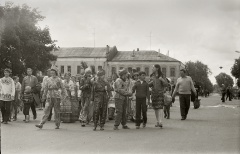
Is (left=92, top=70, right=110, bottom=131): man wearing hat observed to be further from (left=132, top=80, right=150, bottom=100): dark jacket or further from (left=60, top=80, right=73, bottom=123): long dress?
(left=60, top=80, right=73, bottom=123): long dress

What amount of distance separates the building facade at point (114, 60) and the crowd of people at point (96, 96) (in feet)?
231

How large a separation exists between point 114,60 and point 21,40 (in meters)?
48.6

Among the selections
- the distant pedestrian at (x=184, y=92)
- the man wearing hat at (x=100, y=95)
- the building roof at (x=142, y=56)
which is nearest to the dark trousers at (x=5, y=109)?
the man wearing hat at (x=100, y=95)

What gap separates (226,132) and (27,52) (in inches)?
1451

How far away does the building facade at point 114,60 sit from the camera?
3408 inches

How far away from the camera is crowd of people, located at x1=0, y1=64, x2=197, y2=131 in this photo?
12.5 metres

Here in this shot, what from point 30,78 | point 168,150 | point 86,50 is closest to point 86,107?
point 30,78

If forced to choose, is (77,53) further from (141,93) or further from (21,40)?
(141,93)

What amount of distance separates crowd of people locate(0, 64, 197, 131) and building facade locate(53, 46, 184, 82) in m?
70.3

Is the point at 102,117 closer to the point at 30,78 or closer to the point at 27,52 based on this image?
the point at 30,78

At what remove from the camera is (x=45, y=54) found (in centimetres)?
4844

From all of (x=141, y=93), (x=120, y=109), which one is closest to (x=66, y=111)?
(x=120, y=109)

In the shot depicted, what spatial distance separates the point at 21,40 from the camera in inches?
1746

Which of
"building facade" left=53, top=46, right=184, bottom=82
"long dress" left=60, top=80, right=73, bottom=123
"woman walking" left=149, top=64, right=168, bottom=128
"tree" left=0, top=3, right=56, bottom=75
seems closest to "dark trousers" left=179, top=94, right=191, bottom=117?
"woman walking" left=149, top=64, right=168, bottom=128
